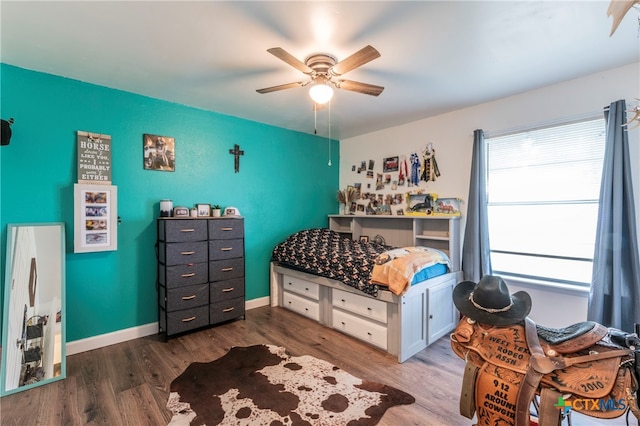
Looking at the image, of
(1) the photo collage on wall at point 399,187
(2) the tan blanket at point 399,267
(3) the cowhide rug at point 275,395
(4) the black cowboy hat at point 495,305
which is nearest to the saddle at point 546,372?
Answer: (4) the black cowboy hat at point 495,305

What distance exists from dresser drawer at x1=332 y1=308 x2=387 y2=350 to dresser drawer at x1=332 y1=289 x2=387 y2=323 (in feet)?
0.23

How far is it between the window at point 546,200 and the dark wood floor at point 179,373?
123cm

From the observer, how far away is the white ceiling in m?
1.71

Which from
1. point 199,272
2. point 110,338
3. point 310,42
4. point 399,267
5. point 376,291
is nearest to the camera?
point 310,42

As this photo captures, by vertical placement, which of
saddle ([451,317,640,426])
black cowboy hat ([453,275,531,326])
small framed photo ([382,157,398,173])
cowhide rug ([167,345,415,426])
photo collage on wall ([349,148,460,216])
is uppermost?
small framed photo ([382,157,398,173])

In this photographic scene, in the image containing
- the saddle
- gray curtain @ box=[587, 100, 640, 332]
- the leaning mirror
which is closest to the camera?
the saddle

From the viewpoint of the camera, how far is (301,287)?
364 centimetres

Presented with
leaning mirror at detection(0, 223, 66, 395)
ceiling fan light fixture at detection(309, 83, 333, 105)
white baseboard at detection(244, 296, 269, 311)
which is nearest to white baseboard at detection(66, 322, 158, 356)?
leaning mirror at detection(0, 223, 66, 395)

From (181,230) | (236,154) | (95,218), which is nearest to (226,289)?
(181,230)

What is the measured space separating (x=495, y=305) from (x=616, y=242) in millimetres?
1816

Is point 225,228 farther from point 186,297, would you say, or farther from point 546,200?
point 546,200

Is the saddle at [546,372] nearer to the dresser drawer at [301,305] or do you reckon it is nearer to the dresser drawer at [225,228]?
the dresser drawer at [301,305]

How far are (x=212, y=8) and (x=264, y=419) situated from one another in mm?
2590

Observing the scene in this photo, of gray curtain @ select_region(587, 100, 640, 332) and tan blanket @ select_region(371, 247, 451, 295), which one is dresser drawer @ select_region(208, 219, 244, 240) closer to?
tan blanket @ select_region(371, 247, 451, 295)
